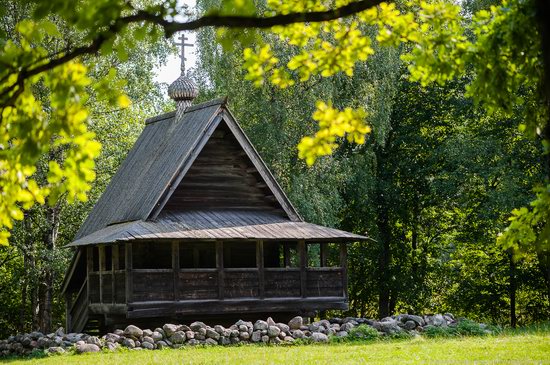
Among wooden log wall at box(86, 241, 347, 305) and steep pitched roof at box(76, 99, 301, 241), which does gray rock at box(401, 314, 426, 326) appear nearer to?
wooden log wall at box(86, 241, 347, 305)

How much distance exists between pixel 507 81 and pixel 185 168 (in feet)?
53.9

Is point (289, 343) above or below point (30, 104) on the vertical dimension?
below

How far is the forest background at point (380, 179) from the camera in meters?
30.7

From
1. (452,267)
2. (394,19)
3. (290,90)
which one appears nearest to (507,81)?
(394,19)

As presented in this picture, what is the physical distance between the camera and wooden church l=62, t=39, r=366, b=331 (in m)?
23.1

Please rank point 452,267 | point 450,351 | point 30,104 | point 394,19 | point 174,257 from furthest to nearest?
point 452,267 → point 174,257 → point 450,351 → point 394,19 → point 30,104

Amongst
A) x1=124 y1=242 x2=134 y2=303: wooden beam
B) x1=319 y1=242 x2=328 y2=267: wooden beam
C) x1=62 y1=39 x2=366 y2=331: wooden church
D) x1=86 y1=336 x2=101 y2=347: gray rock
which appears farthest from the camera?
x1=319 y1=242 x2=328 y2=267: wooden beam

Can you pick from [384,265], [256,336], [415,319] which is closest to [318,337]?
[256,336]

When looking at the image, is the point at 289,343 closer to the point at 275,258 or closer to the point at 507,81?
the point at 275,258

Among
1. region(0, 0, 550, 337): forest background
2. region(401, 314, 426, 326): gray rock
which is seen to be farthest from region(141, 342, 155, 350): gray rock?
region(0, 0, 550, 337): forest background

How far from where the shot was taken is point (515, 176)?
30703 millimetres

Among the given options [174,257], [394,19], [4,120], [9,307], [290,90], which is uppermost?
[290,90]

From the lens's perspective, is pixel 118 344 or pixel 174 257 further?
pixel 174 257

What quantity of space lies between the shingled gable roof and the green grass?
3.76m
